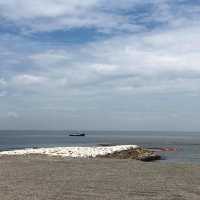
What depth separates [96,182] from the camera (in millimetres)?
23156

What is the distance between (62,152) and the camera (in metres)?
50.1

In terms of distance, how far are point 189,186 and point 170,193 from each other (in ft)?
9.56

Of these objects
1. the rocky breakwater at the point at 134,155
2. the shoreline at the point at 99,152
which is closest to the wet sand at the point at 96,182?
the shoreline at the point at 99,152

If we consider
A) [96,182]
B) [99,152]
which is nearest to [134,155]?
[99,152]

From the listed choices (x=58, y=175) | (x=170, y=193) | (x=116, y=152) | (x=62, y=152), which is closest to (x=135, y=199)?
(x=170, y=193)

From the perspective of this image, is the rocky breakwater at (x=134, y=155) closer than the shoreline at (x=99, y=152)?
No

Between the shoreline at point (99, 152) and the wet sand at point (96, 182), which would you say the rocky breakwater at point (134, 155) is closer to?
the shoreline at point (99, 152)

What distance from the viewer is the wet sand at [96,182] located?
62.7 ft

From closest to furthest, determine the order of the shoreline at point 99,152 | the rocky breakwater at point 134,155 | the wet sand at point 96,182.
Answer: the wet sand at point 96,182
the shoreline at point 99,152
the rocky breakwater at point 134,155

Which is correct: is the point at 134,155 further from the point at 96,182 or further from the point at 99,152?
the point at 96,182

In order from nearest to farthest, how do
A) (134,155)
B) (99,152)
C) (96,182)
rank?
(96,182)
(99,152)
(134,155)

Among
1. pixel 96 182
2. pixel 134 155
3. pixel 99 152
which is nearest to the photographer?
pixel 96 182

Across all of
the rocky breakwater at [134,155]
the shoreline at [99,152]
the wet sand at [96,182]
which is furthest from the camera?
the rocky breakwater at [134,155]

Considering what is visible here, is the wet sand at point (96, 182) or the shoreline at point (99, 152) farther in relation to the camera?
the shoreline at point (99, 152)
